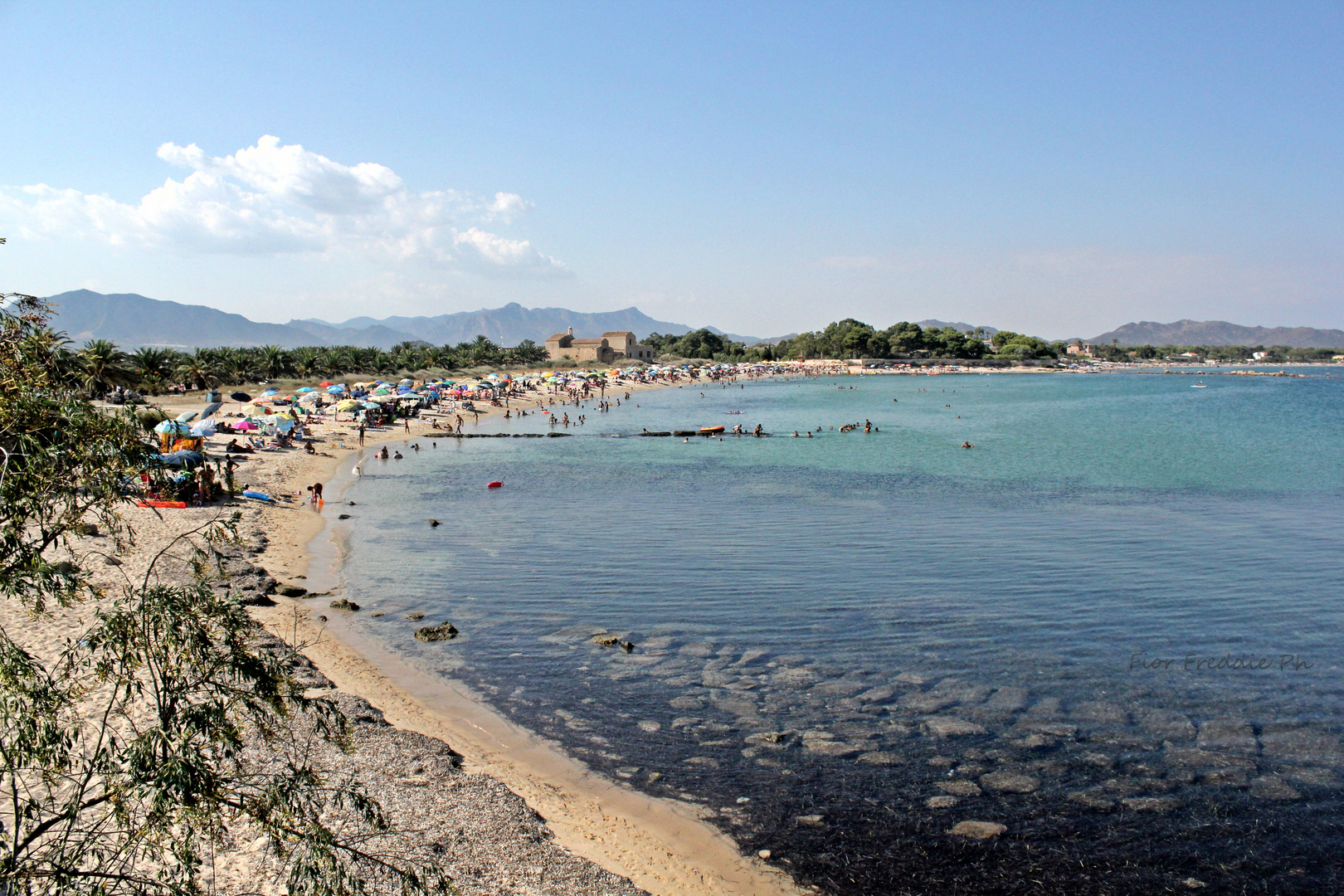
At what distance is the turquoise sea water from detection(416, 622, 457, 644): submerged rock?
33cm

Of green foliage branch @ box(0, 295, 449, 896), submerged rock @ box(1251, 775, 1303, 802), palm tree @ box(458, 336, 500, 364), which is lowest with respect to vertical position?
submerged rock @ box(1251, 775, 1303, 802)

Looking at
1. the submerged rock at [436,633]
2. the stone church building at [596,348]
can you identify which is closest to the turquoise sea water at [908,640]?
the submerged rock at [436,633]

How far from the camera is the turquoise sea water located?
1116 cm

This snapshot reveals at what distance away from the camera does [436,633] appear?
1775 centimetres

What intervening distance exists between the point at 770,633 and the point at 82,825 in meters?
12.7

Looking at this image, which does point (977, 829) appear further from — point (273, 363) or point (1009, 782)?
point (273, 363)

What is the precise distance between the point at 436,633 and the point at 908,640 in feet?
34.6

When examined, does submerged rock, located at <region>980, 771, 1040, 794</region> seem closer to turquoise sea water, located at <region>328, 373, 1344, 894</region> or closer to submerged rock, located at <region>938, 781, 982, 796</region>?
turquoise sea water, located at <region>328, 373, 1344, 894</region>

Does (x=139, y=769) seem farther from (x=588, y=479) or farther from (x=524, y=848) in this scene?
(x=588, y=479)

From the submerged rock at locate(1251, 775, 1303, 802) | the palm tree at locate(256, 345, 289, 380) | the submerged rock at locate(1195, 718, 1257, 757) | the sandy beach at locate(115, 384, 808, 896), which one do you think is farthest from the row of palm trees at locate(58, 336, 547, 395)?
the submerged rock at locate(1251, 775, 1303, 802)

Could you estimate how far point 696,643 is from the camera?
675 inches

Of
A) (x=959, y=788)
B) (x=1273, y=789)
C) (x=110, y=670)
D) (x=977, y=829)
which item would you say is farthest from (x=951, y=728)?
(x=110, y=670)

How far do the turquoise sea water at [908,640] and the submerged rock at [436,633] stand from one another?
12.8 inches

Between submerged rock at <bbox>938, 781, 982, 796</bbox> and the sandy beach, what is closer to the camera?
the sandy beach
